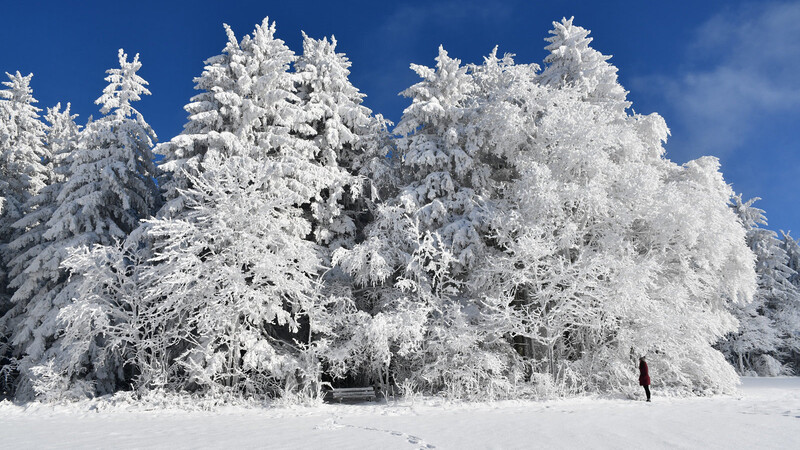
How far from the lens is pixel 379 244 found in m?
14.6

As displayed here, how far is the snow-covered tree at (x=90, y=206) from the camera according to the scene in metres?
16.7

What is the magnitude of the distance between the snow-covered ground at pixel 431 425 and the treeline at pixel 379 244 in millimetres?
1564

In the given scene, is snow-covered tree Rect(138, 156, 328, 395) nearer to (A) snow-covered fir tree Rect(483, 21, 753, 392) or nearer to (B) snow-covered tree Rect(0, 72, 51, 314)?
(A) snow-covered fir tree Rect(483, 21, 753, 392)

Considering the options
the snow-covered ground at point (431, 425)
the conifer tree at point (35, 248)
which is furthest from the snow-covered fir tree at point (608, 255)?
the conifer tree at point (35, 248)

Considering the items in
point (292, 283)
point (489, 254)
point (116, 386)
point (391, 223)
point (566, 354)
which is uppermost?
point (391, 223)

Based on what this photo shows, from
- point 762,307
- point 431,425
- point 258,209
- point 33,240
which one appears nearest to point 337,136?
point 258,209

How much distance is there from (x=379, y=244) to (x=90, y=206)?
12.4 m

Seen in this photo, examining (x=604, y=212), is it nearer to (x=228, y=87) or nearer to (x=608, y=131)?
(x=608, y=131)

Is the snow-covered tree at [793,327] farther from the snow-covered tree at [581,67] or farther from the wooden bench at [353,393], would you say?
the wooden bench at [353,393]

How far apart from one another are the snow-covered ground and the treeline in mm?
1564

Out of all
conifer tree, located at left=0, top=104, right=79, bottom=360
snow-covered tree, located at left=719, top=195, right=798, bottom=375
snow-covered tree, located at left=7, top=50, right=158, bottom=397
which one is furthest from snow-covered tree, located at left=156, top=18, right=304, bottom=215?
snow-covered tree, located at left=719, top=195, right=798, bottom=375

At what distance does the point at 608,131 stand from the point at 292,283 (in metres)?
11.8

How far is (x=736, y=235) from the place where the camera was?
14.8m

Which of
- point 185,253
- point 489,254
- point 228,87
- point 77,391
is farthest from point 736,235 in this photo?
point 77,391
